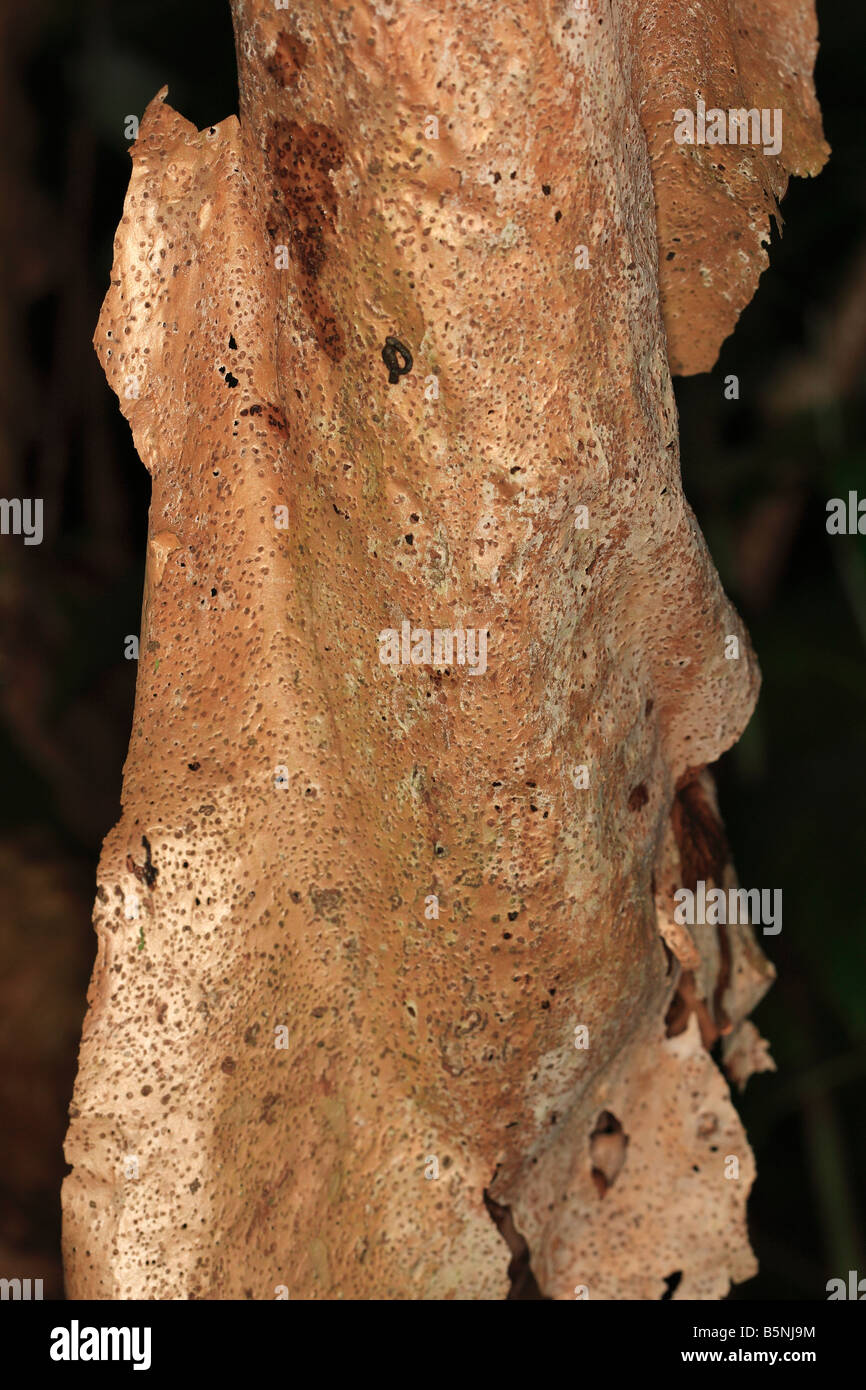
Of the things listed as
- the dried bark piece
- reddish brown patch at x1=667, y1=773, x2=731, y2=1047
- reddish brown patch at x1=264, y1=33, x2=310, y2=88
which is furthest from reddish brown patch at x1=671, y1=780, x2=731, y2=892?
reddish brown patch at x1=264, y1=33, x2=310, y2=88

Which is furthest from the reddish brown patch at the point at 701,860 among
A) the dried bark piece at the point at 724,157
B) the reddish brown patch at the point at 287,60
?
the reddish brown patch at the point at 287,60

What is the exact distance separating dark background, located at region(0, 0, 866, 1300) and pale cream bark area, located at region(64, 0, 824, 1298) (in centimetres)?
52

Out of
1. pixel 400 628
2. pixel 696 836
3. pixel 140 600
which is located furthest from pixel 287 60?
pixel 140 600

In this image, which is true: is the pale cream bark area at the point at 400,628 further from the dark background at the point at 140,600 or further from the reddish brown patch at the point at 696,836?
the dark background at the point at 140,600

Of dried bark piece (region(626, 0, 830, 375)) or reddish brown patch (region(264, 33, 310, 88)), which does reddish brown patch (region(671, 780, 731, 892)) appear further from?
reddish brown patch (region(264, 33, 310, 88))

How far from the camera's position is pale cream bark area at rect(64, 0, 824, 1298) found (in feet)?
1.82

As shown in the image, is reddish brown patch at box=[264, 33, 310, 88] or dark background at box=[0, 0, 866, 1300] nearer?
reddish brown patch at box=[264, 33, 310, 88]

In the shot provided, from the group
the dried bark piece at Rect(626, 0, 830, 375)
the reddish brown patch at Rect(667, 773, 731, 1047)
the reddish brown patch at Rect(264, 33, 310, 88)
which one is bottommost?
the reddish brown patch at Rect(667, 773, 731, 1047)

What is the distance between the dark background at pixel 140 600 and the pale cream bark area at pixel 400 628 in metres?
0.52

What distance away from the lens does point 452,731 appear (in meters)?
0.64

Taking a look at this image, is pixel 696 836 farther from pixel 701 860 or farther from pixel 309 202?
pixel 309 202

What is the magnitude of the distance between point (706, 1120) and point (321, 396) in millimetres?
502

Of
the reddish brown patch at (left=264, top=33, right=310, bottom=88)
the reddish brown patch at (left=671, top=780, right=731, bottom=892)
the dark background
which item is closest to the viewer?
the reddish brown patch at (left=264, top=33, right=310, bottom=88)

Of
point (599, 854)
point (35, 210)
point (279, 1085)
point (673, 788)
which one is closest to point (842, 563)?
point (673, 788)
